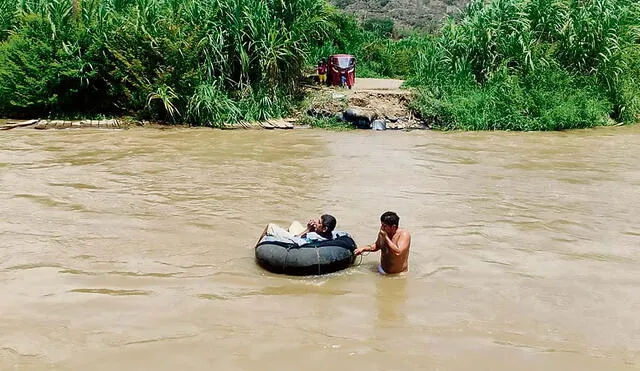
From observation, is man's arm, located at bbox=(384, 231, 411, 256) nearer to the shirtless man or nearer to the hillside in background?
the shirtless man

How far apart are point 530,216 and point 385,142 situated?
6033 millimetres

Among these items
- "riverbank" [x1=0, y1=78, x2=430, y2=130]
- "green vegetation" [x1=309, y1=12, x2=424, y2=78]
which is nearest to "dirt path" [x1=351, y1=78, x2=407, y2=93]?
"riverbank" [x1=0, y1=78, x2=430, y2=130]

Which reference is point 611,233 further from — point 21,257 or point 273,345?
point 21,257

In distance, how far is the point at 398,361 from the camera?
4.34 m

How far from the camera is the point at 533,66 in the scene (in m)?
16.2

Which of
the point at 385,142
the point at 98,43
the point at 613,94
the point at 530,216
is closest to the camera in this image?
the point at 530,216

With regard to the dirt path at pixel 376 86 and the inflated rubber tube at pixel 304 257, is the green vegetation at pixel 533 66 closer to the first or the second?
the dirt path at pixel 376 86

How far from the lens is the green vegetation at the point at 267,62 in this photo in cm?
1526

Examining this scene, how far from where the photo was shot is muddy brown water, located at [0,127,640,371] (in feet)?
14.8

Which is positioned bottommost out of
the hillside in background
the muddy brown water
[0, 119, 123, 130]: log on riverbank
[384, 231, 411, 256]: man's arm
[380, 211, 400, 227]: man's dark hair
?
the muddy brown water

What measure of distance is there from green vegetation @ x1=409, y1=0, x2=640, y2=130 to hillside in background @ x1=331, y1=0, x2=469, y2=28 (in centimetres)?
3078

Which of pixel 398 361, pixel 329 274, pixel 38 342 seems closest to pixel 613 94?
pixel 329 274

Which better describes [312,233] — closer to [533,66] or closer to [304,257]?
[304,257]

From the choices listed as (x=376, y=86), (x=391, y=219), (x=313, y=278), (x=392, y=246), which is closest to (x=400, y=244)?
(x=392, y=246)
